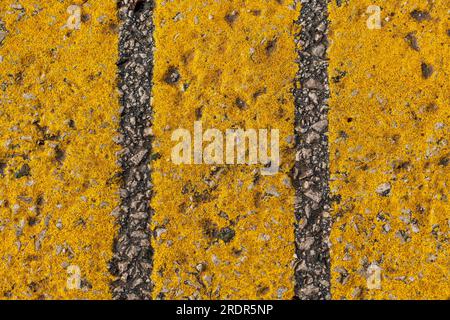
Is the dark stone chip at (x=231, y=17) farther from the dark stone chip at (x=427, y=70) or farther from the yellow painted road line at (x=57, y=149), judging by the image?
the dark stone chip at (x=427, y=70)

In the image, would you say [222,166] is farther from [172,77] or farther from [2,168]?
[2,168]

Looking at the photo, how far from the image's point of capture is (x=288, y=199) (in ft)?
7.50

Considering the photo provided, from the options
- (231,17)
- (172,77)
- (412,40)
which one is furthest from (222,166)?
(412,40)

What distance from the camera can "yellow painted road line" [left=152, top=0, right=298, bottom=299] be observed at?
2.27m

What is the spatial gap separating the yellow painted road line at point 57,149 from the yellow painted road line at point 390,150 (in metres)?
0.99

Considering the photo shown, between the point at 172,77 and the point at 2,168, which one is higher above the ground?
the point at 172,77

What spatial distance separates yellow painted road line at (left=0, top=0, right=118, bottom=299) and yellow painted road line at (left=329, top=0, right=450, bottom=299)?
991 millimetres

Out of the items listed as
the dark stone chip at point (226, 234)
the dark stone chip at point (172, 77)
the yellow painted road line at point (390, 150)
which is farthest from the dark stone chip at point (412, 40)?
the dark stone chip at point (226, 234)

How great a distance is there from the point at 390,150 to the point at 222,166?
28.2 inches

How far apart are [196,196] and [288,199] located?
15.5 inches

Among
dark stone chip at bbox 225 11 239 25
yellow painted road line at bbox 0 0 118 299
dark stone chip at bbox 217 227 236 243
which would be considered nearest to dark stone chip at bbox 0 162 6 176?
yellow painted road line at bbox 0 0 118 299

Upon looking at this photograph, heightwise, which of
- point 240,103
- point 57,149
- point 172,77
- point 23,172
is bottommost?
point 23,172

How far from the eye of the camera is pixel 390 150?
2.27 m
